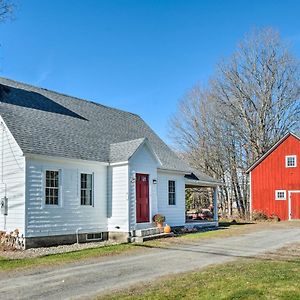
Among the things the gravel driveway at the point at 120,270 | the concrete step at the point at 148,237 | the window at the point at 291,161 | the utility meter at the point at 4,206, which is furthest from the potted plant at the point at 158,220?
the window at the point at 291,161

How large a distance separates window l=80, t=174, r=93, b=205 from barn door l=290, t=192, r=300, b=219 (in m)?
22.9

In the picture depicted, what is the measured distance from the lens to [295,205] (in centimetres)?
3475

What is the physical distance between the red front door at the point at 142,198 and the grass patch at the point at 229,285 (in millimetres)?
8362

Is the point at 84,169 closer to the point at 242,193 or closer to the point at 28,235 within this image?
the point at 28,235

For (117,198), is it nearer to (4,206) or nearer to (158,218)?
(158,218)

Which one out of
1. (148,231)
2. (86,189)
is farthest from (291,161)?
(86,189)

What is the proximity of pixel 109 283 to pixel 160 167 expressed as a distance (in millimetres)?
11401

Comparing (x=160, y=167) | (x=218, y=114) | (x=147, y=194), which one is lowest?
(x=147, y=194)

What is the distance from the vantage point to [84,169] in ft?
56.9

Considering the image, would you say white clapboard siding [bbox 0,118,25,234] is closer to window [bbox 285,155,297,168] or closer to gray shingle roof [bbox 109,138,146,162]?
gray shingle roof [bbox 109,138,146,162]

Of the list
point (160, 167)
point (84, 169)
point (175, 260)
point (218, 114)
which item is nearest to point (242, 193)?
point (218, 114)

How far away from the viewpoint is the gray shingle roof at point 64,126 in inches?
638

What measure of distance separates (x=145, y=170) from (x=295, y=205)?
818 inches

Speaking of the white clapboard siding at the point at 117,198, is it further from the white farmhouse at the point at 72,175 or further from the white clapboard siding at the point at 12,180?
the white clapboard siding at the point at 12,180
